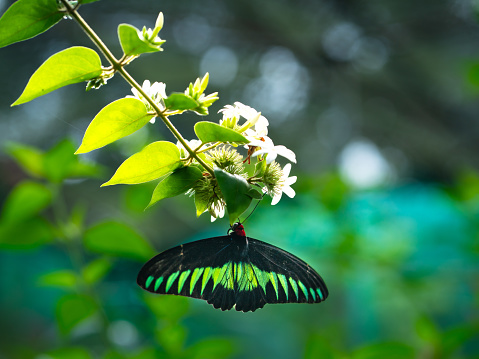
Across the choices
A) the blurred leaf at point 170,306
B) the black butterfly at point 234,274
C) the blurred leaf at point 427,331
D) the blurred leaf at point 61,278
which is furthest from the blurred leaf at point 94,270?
the blurred leaf at point 427,331

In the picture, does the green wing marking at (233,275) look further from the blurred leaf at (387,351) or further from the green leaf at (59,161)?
the blurred leaf at (387,351)

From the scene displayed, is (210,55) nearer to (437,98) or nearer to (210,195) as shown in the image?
(437,98)

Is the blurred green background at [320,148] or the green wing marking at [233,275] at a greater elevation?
the blurred green background at [320,148]

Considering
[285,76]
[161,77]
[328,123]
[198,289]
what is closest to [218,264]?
[198,289]

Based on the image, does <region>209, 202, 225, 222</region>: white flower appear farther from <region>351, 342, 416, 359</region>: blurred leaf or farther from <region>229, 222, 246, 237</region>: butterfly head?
<region>351, 342, 416, 359</region>: blurred leaf

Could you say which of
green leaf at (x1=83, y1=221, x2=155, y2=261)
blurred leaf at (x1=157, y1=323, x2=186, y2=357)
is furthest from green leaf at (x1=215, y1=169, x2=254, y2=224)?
blurred leaf at (x1=157, y1=323, x2=186, y2=357)
